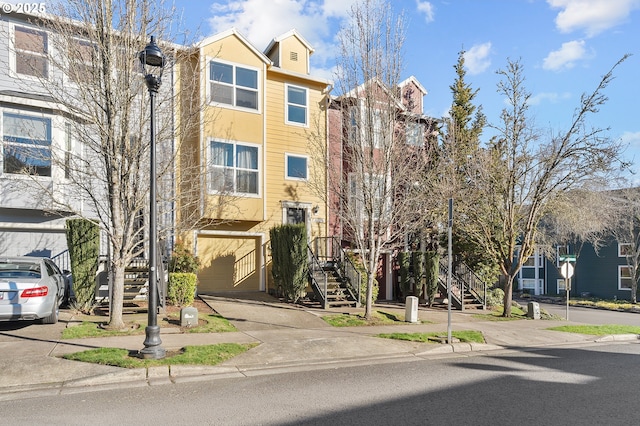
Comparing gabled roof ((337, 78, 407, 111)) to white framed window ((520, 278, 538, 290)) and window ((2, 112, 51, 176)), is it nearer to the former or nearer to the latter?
window ((2, 112, 51, 176))

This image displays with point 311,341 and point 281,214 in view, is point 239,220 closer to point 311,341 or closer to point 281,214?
point 281,214

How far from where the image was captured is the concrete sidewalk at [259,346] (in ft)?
22.5

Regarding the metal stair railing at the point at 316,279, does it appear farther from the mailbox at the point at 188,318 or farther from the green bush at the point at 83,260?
the green bush at the point at 83,260

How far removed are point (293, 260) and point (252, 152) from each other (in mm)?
4530

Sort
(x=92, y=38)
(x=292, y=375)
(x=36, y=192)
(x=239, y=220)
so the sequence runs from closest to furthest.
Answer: (x=292, y=375) → (x=92, y=38) → (x=36, y=192) → (x=239, y=220)

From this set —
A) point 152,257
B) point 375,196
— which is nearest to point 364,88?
point 375,196

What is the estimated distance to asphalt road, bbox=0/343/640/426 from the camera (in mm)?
5379

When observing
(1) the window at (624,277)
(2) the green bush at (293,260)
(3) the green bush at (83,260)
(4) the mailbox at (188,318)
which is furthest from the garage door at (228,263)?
(1) the window at (624,277)

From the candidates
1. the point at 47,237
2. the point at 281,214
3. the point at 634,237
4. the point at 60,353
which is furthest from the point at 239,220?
the point at 634,237

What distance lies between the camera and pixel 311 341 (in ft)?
32.3

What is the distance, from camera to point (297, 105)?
18.4 m

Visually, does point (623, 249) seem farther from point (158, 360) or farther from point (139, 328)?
point (158, 360)

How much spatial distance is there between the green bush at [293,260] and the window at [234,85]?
5.04 metres

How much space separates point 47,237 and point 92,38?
22.9 feet
